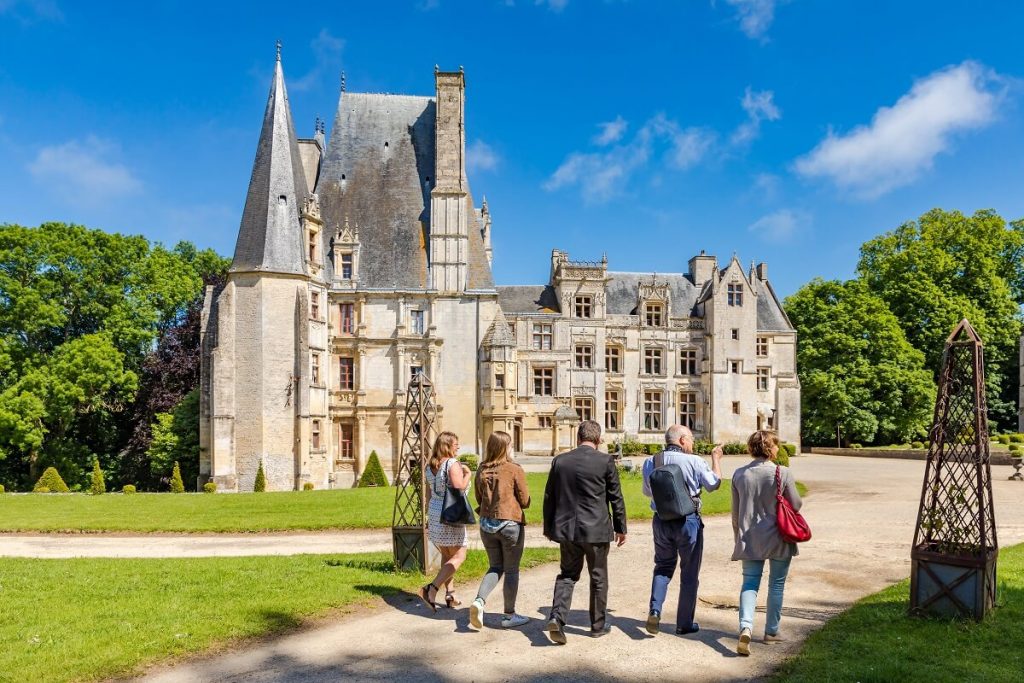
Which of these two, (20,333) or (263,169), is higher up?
(263,169)

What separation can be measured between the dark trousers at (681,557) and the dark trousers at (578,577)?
22.2 inches

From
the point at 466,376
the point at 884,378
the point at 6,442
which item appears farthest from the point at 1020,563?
the point at 6,442

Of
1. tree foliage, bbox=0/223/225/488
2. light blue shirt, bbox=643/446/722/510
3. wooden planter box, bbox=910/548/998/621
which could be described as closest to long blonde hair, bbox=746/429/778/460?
light blue shirt, bbox=643/446/722/510

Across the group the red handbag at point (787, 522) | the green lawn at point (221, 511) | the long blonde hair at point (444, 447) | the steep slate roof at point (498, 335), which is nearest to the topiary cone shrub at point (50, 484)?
the green lawn at point (221, 511)

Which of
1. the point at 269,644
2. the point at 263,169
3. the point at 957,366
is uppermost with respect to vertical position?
the point at 263,169

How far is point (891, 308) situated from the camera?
50094 mm

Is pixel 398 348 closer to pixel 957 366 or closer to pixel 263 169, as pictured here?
pixel 263 169

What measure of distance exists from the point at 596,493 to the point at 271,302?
2703 cm

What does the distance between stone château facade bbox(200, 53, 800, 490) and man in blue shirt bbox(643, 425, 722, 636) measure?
1027 inches

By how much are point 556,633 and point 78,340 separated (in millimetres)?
36835

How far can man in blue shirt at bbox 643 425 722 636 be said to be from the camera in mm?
7805

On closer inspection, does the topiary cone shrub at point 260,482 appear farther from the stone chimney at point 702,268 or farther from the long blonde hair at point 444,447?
the stone chimney at point 702,268

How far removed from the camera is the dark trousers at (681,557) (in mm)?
7789

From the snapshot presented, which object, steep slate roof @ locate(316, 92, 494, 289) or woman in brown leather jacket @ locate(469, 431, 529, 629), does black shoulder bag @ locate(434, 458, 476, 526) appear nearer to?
woman in brown leather jacket @ locate(469, 431, 529, 629)
